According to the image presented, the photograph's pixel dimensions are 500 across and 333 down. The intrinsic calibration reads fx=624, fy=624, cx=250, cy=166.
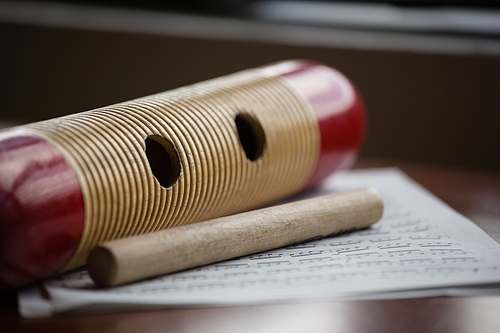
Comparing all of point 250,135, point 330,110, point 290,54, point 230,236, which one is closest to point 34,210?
point 230,236

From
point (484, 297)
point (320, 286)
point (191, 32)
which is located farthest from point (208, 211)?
point (191, 32)

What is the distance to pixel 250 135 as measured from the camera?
753 millimetres

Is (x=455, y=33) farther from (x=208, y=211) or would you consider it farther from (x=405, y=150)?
(x=208, y=211)

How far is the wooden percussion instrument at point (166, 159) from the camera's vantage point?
521 millimetres

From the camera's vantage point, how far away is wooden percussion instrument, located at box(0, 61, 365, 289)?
1.71 feet

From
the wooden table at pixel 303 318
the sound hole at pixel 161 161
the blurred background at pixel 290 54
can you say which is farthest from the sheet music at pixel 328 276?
the blurred background at pixel 290 54

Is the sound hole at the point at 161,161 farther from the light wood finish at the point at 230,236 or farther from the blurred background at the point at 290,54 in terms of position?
the blurred background at the point at 290,54

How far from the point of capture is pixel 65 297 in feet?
1.69

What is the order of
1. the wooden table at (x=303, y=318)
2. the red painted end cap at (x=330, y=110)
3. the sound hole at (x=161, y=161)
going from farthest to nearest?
the red painted end cap at (x=330, y=110) < the sound hole at (x=161, y=161) < the wooden table at (x=303, y=318)

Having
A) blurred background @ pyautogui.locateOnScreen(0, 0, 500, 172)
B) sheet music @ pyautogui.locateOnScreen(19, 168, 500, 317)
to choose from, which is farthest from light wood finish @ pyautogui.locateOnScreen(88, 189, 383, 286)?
blurred background @ pyautogui.locateOnScreen(0, 0, 500, 172)

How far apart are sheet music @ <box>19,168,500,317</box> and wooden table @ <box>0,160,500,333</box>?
1 cm

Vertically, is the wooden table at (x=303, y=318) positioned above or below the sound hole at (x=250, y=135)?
below

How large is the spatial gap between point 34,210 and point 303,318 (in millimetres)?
235

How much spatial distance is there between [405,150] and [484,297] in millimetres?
680
